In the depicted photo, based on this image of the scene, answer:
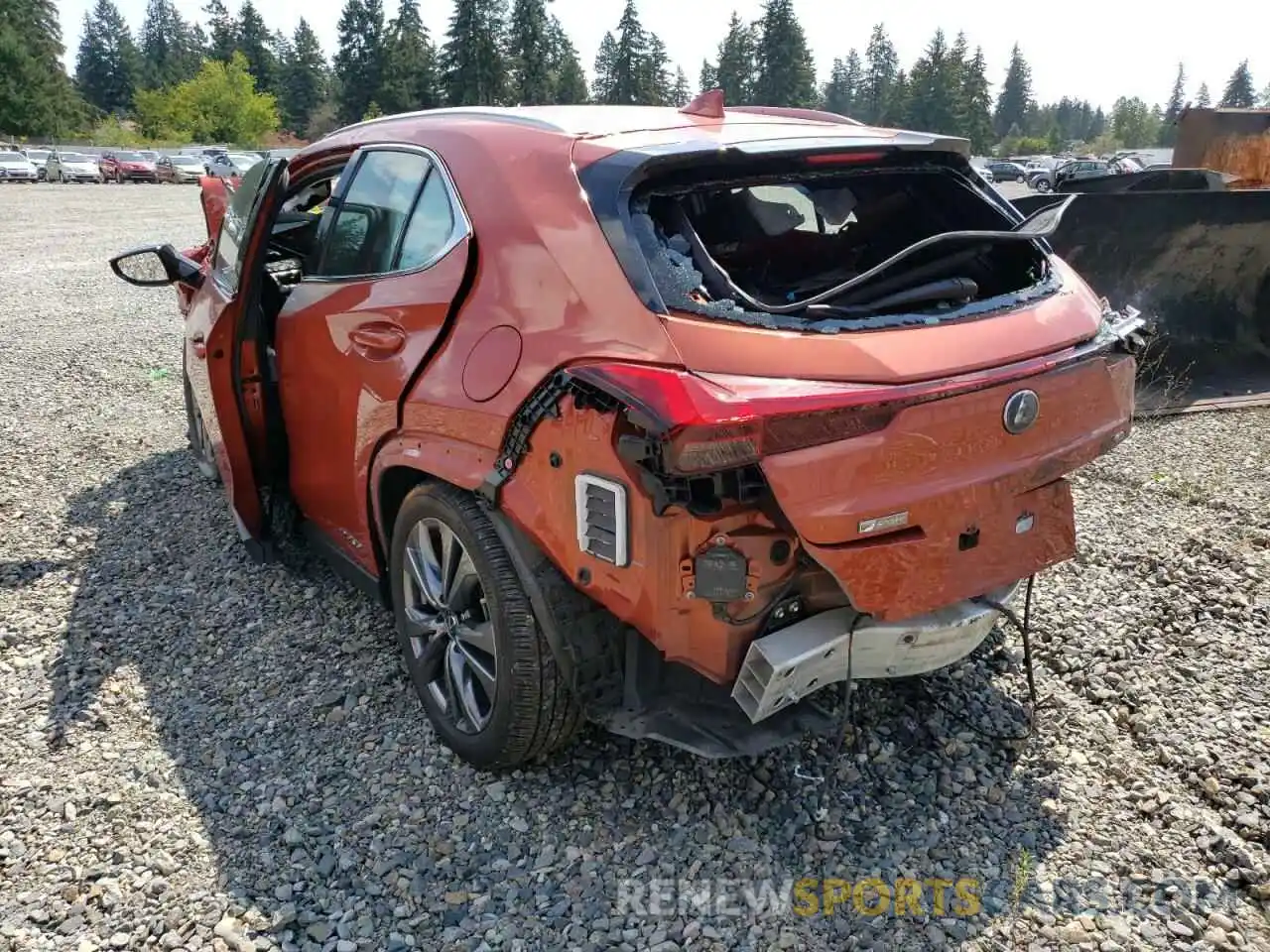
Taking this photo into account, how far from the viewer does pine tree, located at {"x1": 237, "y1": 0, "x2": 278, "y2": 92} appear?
90.5 metres

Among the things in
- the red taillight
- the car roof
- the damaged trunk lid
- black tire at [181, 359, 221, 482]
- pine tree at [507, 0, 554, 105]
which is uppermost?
pine tree at [507, 0, 554, 105]

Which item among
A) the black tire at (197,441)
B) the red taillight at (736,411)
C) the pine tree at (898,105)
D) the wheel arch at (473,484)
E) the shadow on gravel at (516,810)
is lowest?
the shadow on gravel at (516,810)

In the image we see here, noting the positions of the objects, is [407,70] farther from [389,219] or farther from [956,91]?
[389,219]

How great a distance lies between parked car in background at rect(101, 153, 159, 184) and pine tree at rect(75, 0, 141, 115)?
58.1 meters

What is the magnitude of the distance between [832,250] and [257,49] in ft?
337

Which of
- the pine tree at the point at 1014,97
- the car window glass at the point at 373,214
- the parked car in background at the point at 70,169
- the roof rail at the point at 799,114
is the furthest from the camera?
the pine tree at the point at 1014,97

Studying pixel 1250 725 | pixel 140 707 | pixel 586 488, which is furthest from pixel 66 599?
pixel 1250 725

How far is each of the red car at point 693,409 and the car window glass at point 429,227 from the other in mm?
11

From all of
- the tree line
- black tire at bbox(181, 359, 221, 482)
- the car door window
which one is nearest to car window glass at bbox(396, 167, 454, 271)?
the car door window

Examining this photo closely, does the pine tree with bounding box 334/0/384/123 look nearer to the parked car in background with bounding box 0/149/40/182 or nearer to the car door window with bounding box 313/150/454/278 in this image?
the parked car in background with bounding box 0/149/40/182

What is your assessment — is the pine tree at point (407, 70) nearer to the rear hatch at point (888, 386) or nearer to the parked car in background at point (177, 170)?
the parked car in background at point (177, 170)

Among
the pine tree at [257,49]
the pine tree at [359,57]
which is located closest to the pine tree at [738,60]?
the pine tree at [359,57]

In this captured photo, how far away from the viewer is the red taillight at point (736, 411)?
6.77 ft

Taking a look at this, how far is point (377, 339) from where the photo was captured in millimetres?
3117
